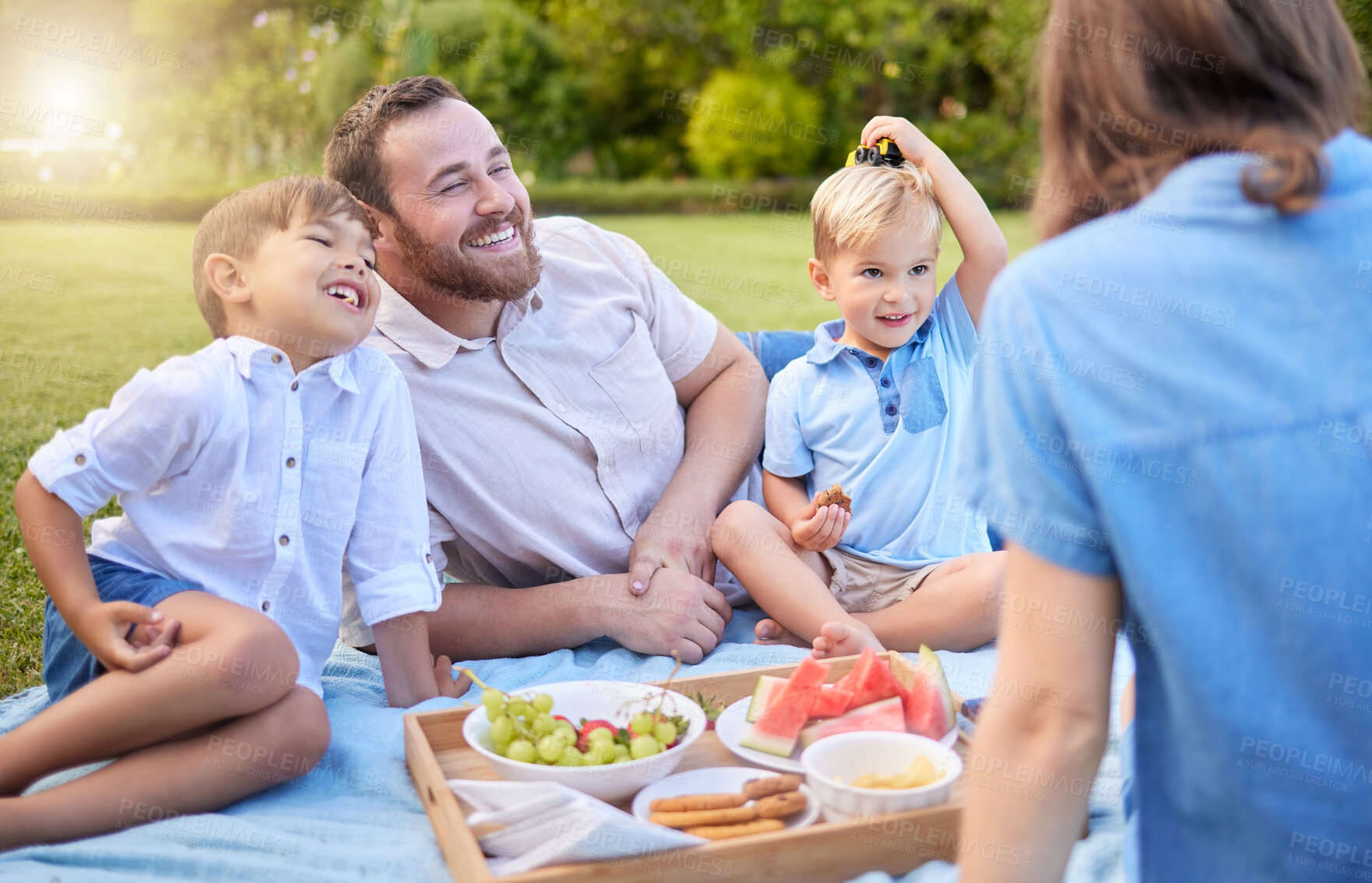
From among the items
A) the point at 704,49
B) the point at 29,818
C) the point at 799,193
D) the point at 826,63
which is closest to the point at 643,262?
the point at 29,818

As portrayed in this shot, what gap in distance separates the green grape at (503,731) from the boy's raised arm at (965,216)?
63.6 inches

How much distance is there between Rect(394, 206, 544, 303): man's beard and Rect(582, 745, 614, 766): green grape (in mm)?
1295

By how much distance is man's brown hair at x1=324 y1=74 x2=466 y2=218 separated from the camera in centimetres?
274

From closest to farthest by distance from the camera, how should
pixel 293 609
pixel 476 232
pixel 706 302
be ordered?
1. pixel 293 609
2. pixel 476 232
3. pixel 706 302

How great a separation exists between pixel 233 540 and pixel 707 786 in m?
0.99

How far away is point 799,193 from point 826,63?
3.25m

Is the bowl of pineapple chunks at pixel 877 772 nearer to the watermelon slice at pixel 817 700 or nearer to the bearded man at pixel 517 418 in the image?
the watermelon slice at pixel 817 700

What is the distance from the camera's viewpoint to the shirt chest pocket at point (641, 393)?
9.61ft

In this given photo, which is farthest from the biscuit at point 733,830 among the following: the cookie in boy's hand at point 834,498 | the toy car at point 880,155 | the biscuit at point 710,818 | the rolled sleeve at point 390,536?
the toy car at point 880,155

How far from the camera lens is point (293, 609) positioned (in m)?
2.18

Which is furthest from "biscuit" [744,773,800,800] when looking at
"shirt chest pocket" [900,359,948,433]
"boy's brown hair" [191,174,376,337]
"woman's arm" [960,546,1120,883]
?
"boy's brown hair" [191,174,376,337]

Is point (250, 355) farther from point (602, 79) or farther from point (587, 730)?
point (602, 79)

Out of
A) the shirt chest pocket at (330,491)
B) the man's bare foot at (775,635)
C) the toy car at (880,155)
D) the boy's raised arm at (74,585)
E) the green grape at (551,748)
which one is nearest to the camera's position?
the green grape at (551,748)

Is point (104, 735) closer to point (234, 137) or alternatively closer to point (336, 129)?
point (336, 129)
